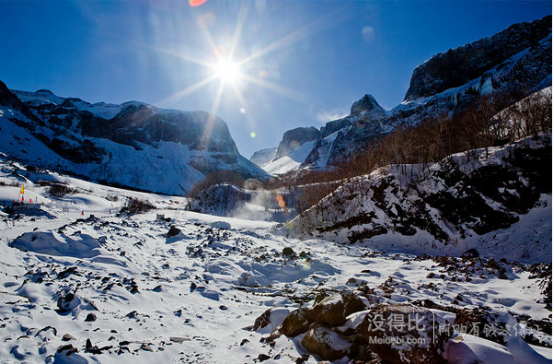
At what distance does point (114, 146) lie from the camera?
5856 inches

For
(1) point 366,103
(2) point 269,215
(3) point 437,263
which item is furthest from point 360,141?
(3) point 437,263

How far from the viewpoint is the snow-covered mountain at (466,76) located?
72188 mm

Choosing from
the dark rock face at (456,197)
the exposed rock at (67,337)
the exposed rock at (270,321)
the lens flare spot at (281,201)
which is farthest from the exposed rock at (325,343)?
the lens flare spot at (281,201)

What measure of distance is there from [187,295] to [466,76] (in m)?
141

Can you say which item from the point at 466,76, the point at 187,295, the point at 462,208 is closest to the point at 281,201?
the point at 462,208

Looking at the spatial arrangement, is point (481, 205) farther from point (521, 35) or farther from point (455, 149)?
point (521, 35)

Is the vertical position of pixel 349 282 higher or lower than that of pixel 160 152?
lower

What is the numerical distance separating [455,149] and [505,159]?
12.5 m

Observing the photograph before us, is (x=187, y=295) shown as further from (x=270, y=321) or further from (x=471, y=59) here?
(x=471, y=59)

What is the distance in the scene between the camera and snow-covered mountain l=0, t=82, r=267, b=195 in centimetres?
11874

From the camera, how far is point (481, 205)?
62.0 ft

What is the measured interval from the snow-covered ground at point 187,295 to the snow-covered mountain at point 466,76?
5651 centimetres

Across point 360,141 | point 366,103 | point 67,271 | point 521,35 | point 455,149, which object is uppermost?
point 366,103

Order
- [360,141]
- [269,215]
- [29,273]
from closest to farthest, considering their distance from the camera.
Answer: [29,273]
[269,215]
[360,141]
